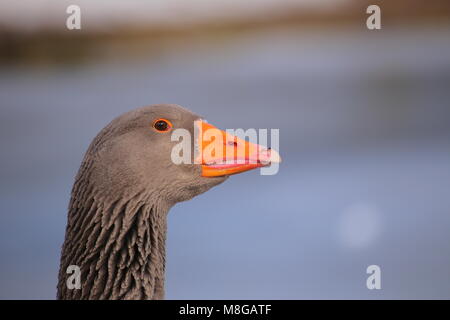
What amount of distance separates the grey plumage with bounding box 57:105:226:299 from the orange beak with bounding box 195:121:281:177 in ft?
0.18

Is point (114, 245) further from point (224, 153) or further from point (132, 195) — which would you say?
point (224, 153)

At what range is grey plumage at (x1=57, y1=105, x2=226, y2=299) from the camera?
299 cm

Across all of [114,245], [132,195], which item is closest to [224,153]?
[132,195]

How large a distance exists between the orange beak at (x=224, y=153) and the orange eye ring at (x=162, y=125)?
14 centimetres

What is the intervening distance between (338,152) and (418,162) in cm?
129

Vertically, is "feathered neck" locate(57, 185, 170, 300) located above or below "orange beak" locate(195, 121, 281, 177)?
below

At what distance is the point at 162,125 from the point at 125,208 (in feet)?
1.45

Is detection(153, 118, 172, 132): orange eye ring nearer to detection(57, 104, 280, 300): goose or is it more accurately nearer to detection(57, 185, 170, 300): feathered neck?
detection(57, 104, 280, 300): goose

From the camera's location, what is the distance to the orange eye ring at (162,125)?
3.15 metres

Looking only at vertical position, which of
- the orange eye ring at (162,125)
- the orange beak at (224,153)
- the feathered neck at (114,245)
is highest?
the orange eye ring at (162,125)

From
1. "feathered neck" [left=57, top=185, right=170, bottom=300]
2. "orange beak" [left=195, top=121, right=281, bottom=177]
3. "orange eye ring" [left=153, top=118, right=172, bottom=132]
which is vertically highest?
"orange eye ring" [left=153, top=118, right=172, bottom=132]

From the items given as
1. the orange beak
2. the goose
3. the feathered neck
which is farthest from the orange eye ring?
the feathered neck

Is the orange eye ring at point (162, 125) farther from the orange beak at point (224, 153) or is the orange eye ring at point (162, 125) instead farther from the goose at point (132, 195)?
the orange beak at point (224, 153)

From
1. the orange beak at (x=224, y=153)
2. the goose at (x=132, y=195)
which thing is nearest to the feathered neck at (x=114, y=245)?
the goose at (x=132, y=195)
